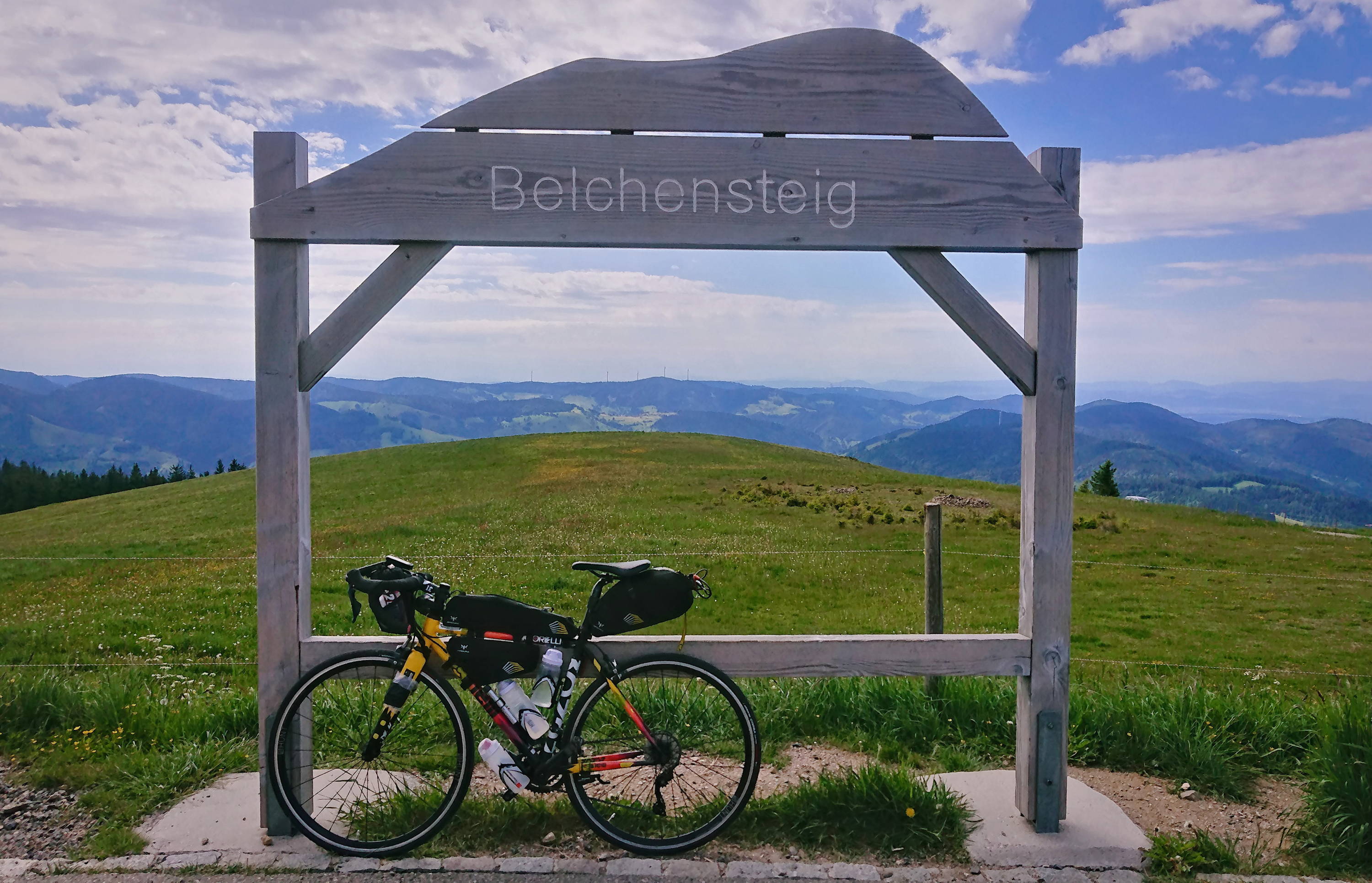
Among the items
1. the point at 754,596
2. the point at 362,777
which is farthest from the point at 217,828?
the point at 754,596

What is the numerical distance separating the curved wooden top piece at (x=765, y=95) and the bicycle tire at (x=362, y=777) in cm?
297

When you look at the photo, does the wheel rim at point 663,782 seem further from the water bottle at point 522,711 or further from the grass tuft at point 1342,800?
the grass tuft at point 1342,800

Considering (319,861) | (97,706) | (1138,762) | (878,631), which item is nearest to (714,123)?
(319,861)

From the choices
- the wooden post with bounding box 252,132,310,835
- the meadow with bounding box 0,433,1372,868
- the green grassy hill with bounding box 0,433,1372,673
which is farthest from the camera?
the green grassy hill with bounding box 0,433,1372,673

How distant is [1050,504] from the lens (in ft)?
16.3

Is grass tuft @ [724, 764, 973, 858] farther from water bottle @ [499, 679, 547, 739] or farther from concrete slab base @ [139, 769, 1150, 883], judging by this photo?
water bottle @ [499, 679, 547, 739]

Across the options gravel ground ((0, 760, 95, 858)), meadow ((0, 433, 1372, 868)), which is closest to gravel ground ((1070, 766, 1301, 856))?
meadow ((0, 433, 1372, 868))

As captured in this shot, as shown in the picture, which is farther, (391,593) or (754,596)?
(754,596)

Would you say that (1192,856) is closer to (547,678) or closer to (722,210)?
(547,678)

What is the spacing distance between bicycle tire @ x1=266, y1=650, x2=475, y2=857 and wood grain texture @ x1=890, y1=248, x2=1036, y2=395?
3349 millimetres

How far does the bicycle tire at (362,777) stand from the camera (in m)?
4.56

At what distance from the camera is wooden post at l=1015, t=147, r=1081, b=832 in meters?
4.91

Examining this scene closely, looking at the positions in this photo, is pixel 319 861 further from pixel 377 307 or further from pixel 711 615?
pixel 711 615

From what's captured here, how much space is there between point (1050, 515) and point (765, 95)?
2803 millimetres
